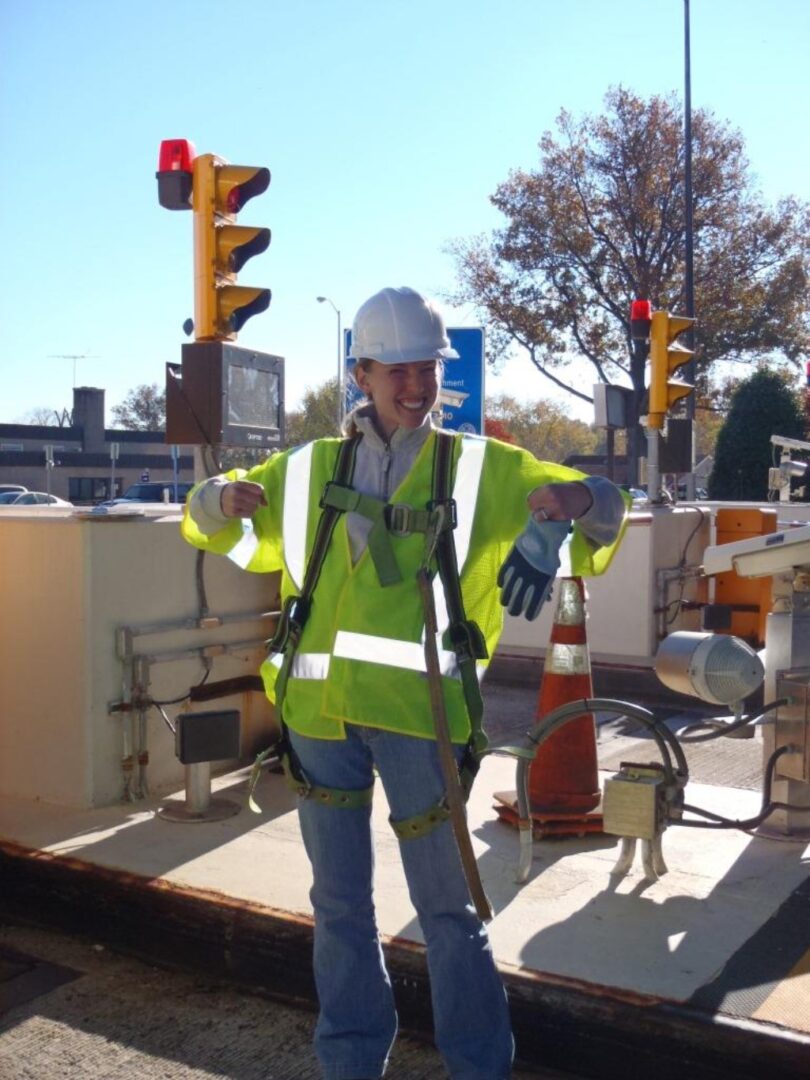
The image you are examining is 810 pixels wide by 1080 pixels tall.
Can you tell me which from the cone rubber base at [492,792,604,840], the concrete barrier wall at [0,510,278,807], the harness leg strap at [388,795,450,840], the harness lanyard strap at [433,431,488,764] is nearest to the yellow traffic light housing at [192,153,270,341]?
the concrete barrier wall at [0,510,278,807]

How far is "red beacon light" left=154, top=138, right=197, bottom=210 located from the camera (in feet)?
20.0

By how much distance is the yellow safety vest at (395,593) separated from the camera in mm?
3006

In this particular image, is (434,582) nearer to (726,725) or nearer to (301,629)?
(301,629)

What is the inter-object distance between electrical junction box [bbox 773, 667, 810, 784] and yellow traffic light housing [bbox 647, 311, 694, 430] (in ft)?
19.6

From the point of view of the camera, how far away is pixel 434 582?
309 cm

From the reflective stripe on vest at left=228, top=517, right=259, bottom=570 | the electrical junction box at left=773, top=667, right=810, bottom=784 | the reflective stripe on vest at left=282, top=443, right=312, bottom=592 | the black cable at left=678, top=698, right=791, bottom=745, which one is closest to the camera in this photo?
the reflective stripe on vest at left=282, top=443, right=312, bottom=592

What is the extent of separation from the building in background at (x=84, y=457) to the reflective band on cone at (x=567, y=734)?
47.8 m

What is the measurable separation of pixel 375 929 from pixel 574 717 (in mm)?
1376

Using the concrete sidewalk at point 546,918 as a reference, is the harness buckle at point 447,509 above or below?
above

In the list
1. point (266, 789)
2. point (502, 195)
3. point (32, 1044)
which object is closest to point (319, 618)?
point (32, 1044)

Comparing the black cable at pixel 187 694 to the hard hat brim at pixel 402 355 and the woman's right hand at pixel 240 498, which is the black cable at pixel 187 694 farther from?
the hard hat brim at pixel 402 355

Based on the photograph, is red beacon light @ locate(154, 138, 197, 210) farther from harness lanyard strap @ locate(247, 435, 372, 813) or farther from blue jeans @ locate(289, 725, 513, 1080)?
blue jeans @ locate(289, 725, 513, 1080)

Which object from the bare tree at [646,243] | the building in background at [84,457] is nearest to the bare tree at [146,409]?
the building in background at [84,457]

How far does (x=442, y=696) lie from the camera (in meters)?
2.96
